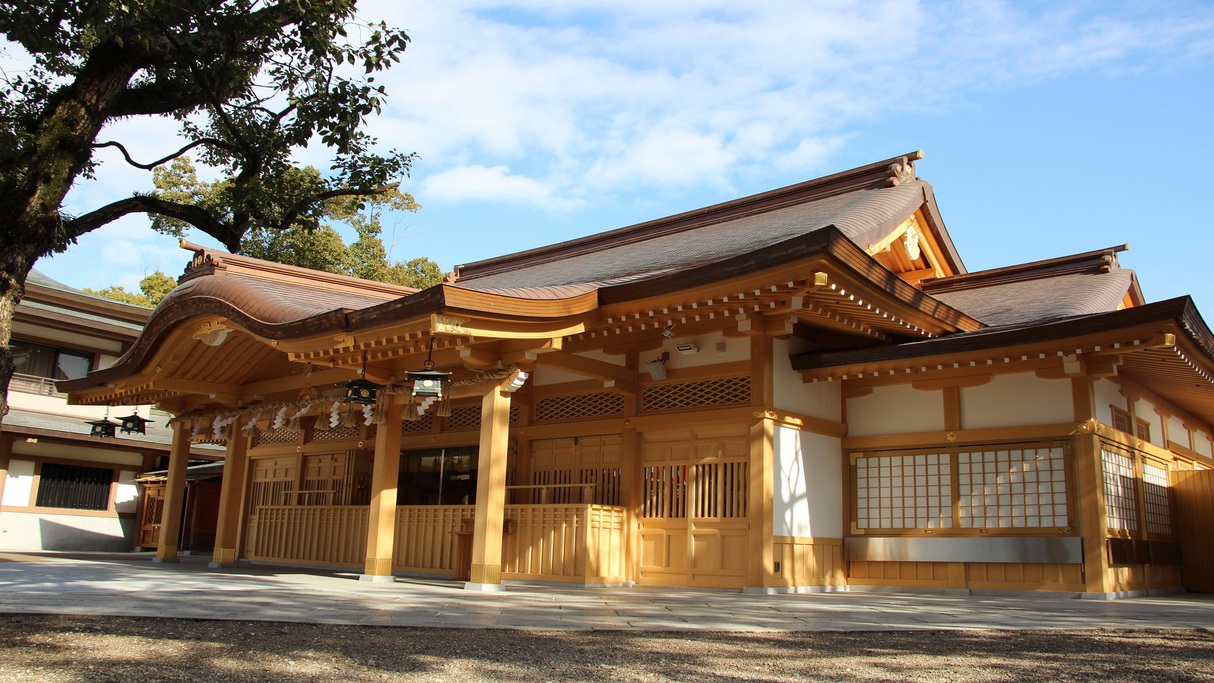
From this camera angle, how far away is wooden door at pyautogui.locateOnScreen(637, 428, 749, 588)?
33.7 ft

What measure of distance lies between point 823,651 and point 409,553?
309 inches

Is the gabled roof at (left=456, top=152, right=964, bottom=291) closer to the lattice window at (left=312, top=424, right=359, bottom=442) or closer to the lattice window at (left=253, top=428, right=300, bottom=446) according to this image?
the lattice window at (left=312, top=424, right=359, bottom=442)

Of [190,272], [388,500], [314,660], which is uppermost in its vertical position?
[190,272]

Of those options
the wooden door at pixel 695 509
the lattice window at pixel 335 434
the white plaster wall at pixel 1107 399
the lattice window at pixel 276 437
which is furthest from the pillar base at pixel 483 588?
the lattice window at pixel 276 437

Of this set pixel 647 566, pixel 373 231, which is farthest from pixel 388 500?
pixel 373 231

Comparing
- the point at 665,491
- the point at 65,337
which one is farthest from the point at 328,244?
the point at 665,491

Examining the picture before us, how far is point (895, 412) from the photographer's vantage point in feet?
36.0

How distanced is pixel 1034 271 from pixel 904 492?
415 cm

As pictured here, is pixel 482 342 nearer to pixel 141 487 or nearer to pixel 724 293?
pixel 724 293

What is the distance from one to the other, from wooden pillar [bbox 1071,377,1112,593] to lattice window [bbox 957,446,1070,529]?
21 cm

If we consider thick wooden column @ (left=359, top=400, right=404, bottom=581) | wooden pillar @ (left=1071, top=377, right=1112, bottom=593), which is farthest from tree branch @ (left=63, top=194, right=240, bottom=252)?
wooden pillar @ (left=1071, top=377, right=1112, bottom=593)

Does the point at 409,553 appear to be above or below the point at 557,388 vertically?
below

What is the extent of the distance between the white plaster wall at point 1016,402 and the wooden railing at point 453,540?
13.8 ft

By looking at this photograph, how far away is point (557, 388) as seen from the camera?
11938 mm
